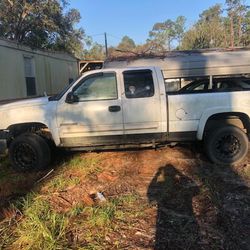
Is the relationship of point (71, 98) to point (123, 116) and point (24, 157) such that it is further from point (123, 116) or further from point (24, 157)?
point (24, 157)

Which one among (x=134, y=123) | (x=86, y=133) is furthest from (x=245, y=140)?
(x=86, y=133)

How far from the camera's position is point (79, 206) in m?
5.34

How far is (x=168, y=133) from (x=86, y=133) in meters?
1.53

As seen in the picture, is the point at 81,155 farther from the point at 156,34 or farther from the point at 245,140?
the point at 156,34

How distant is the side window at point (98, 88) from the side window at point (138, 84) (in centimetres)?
24

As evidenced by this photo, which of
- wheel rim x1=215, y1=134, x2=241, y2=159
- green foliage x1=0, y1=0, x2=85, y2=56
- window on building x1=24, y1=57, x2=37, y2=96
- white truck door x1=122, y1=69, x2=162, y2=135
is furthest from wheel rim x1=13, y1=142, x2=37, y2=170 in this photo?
green foliage x1=0, y1=0, x2=85, y2=56

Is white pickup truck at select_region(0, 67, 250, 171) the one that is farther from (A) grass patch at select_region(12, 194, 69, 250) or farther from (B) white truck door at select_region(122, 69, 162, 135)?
(A) grass patch at select_region(12, 194, 69, 250)

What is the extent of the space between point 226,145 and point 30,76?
14.2 meters

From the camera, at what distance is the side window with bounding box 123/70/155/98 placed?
7.44 metres

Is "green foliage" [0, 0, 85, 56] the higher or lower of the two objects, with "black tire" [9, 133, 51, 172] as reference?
higher

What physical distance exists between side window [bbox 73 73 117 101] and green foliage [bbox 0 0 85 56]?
856 inches

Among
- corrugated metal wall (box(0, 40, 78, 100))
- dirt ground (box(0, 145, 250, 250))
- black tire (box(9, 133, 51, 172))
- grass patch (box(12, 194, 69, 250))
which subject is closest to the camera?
grass patch (box(12, 194, 69, 250))

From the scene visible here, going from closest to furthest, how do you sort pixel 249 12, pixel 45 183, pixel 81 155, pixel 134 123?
pixel 45 183
pixel 134 123
pixel 81 155
pixel 249 12

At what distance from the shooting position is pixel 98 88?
749cm
